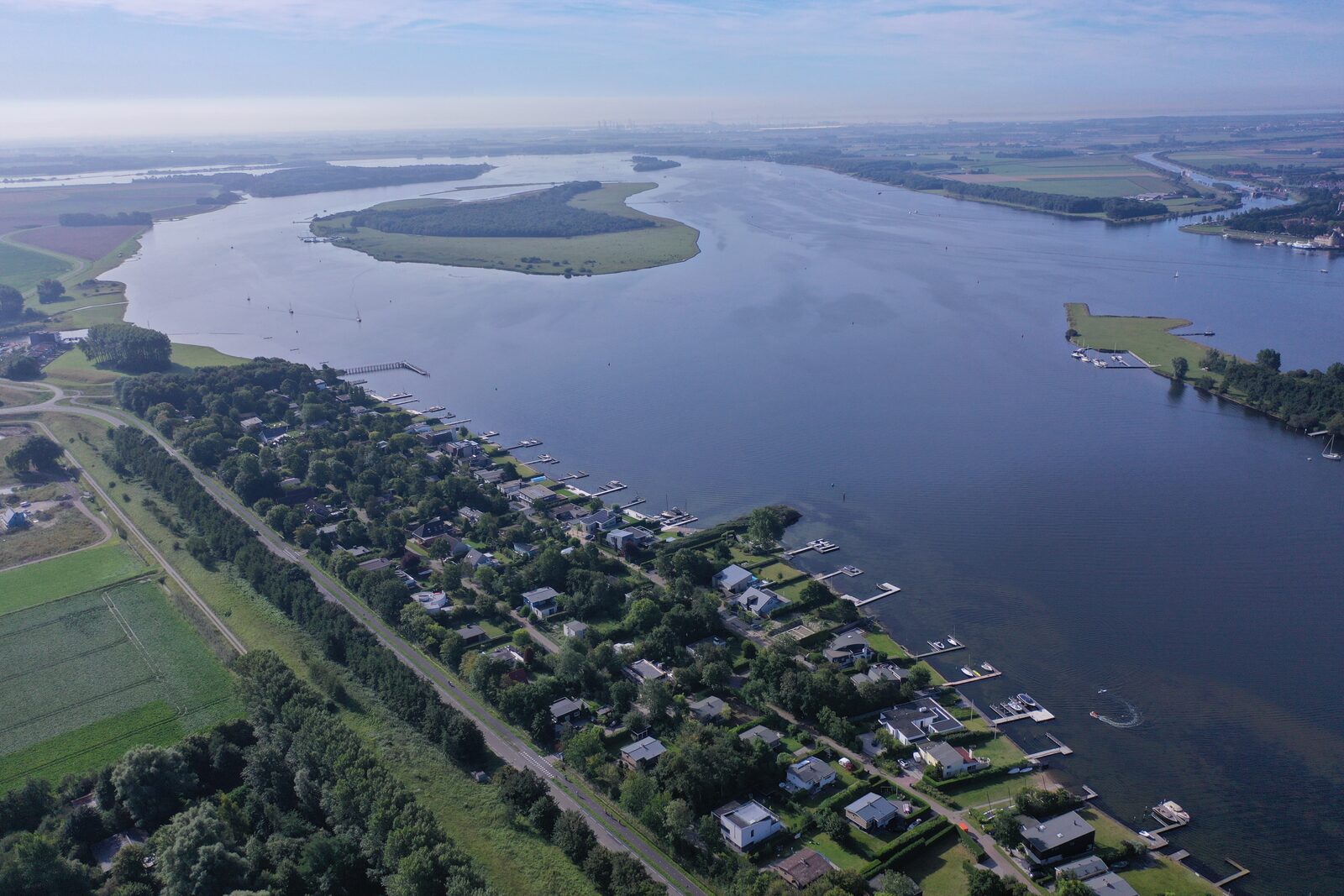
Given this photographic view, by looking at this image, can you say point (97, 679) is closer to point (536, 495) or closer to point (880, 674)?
point (536, 495)

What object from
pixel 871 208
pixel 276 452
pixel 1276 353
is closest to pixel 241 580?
pixel 276 452

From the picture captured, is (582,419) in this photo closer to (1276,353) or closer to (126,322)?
(1276,353)

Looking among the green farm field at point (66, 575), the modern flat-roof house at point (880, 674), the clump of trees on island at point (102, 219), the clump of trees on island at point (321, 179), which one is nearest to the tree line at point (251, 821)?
the modern flat-roof house at point (880, 674)

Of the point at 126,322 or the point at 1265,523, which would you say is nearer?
the point at 1265,523

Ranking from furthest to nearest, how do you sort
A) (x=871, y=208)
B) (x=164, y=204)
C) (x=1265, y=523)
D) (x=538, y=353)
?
(x=164, y=204) → (x=871, y=208) → (x=538, y=353) → (x=1265, y=523)

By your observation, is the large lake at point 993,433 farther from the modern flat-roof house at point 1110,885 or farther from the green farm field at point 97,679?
the green farm field at point 97,679

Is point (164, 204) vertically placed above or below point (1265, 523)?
above

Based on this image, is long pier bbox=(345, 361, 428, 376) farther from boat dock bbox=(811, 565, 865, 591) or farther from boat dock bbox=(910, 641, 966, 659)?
boat dock bbox=(910, 641, 966, 659)

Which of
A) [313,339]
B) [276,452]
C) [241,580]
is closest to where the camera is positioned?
[241,580]
